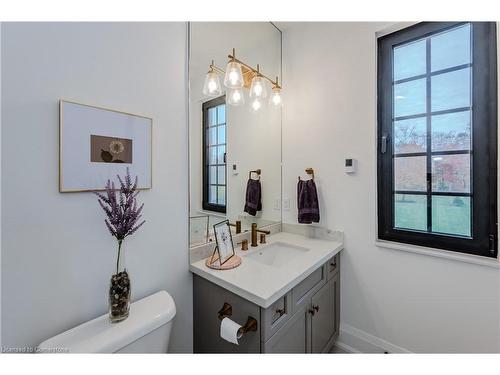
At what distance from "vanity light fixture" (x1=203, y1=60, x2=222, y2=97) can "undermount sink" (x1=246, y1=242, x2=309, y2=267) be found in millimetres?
1079

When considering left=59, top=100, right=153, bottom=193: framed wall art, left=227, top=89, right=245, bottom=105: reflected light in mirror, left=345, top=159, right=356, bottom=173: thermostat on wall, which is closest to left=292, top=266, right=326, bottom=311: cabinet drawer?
left=345, top=159, right=356, bottom=173: thermostat on wall

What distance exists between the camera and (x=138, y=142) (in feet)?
3.34

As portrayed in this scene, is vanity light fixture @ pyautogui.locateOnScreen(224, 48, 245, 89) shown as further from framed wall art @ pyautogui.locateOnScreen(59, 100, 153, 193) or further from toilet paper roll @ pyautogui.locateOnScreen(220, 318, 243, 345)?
toilet paper roll @ pyautogui.locateOnScreen(220, 318, 243, 345)

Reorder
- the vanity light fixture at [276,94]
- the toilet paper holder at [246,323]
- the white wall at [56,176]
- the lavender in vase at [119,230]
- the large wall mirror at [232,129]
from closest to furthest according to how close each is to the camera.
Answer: the white wall at [56,176] → the lavender in vase at [119,230] → the toilet paper holder at [246,323] → the large wall mirror at [232,129] → the vanity light fixture at [276,94]

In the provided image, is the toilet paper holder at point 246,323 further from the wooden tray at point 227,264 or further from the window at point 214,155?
the window at point 214,155

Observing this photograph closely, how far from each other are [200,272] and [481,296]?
4.96 ft

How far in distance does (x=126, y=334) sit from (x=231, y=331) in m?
0.40

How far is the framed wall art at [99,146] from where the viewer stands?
817 millimetres

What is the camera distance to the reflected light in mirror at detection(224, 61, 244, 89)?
53.5 inches

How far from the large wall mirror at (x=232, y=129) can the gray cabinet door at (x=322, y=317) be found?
2.17ft

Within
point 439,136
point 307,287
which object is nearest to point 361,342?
point 307,287

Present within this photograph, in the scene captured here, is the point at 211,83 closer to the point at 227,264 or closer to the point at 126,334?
the point at 227,264

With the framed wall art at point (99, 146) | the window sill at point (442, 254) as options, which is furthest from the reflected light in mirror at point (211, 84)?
the window sill at point (442, 254)
